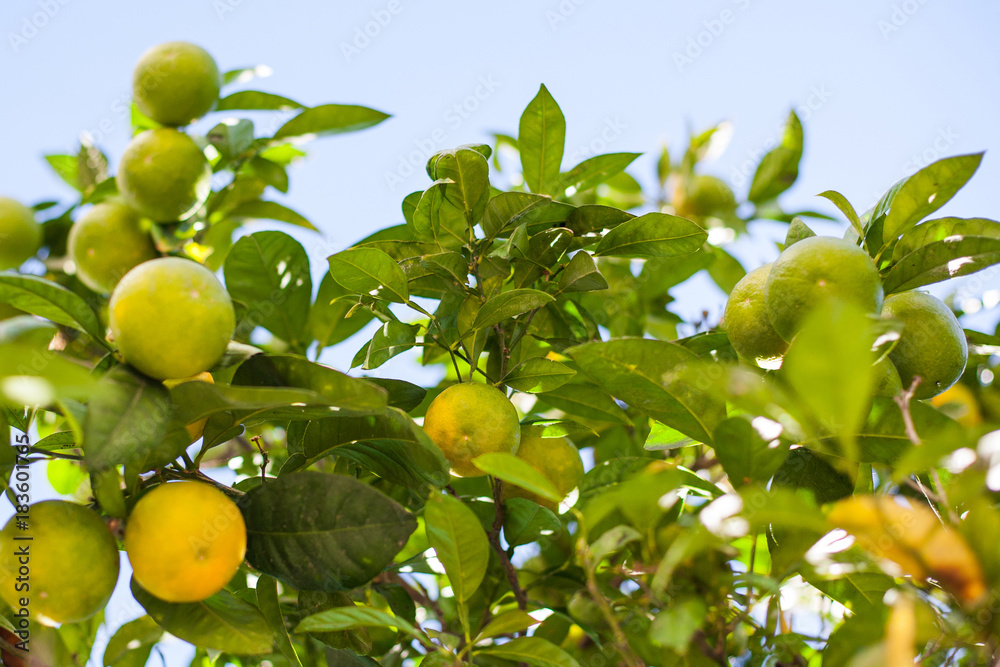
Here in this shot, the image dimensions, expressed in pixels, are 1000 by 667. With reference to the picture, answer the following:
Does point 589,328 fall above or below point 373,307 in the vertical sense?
below

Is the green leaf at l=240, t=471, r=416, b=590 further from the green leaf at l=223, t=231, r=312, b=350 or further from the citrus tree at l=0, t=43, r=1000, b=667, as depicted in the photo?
the green leaf at l=223, t=231, r=312, b=350

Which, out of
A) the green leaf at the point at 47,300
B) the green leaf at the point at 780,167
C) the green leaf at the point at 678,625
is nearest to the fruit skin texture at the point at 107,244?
the green leaf at the point at 47,300

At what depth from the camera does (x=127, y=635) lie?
1455 millimetres

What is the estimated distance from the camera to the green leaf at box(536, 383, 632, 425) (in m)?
1.50

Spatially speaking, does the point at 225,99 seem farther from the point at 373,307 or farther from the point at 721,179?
the point at 721,179

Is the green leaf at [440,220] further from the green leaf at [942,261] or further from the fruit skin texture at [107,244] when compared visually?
the fruit skin texture at [107,244]

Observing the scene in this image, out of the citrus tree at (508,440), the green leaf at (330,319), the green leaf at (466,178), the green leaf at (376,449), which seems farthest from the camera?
the green leaf at (330,319)

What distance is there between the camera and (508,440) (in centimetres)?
119

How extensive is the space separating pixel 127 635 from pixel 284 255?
3.00 feet

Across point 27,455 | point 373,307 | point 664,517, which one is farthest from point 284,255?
point 664,517

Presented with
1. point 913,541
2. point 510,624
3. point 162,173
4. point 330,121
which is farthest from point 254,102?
point 913,541

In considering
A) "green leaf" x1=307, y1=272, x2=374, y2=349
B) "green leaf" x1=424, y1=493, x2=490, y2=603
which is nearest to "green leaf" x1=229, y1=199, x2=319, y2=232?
"green leaf" x1=307, y1=272, x2=374, y2=349

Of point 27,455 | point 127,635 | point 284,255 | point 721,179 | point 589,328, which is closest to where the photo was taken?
point 27,455

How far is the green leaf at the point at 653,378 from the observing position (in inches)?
38.5
